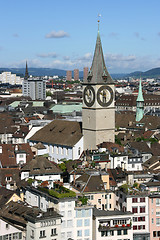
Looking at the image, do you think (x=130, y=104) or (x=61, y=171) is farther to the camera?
(x=130, y=104)

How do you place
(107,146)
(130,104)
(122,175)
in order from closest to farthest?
(122,175), (107,146), (130,104)

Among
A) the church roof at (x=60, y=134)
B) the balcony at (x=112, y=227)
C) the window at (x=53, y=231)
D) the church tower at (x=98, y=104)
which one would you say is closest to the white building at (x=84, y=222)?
the balcony at (x=112, y=227)

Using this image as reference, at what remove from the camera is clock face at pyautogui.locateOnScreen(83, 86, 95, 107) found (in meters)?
82.4

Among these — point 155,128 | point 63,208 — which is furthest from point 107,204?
point 155,128

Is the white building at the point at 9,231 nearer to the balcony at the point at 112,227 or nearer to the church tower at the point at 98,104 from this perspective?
the balcony at the point at 112,227

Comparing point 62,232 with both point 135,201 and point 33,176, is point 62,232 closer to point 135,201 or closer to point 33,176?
point 135,201

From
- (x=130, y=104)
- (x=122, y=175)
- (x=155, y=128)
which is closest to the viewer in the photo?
(x=122, y=175)

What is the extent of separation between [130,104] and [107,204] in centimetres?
13303

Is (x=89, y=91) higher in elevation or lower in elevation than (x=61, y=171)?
higher

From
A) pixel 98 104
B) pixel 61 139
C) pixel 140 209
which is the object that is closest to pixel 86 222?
pixel 140 209

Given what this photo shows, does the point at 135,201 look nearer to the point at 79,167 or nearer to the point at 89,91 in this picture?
the point at 79,167

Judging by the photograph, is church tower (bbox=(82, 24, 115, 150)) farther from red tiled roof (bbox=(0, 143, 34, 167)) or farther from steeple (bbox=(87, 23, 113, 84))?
red tiled roof (bbox=(0, 143, 34, 167))

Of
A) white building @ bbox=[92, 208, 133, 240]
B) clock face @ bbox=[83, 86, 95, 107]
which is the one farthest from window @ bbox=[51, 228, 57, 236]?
clock face @ bbox=[83, 86, 95, 107]

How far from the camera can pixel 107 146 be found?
79.1 meters
